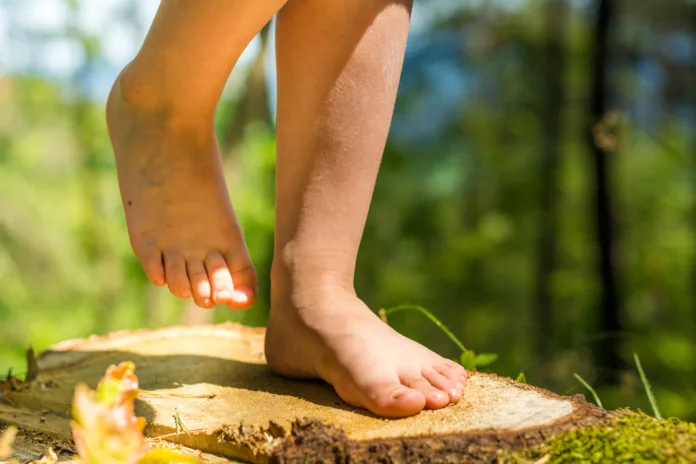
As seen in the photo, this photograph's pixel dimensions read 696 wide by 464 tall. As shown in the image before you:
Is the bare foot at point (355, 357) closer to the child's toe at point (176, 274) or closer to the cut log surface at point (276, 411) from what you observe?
the cut log surface at point (276, 411)

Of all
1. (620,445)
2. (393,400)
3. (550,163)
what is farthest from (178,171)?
(550,163)

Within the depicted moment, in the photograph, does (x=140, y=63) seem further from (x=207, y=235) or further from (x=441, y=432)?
(x=441, y=432)

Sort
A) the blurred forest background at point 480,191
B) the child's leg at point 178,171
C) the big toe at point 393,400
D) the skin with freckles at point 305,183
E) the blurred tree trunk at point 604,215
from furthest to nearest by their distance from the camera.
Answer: the blurred forest background at point 480,191
the blurred tree trunk at point 604,215
the child's leg at point 178,171
the skin with freckles at point 305,183
the big toe at point 393,400

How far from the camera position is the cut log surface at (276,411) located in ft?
2.73

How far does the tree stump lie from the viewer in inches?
32.8

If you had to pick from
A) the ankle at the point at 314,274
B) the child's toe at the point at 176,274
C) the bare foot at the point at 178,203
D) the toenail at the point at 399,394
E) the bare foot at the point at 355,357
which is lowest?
the toenail at the point at 399,394

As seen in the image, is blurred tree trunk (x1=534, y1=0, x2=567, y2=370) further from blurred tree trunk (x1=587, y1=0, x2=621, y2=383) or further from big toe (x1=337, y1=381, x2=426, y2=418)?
big toe (x1=337, y1=381, x2=426, y2=418)

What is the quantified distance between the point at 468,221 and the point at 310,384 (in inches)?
168

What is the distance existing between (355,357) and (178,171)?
487 millimetres

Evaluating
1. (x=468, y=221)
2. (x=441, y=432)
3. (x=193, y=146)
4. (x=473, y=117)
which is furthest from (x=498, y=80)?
(x=441, y=432)

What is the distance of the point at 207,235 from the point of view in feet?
4.14

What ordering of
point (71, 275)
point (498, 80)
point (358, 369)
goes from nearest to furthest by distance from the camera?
point (358, 369) → point (71, 275) → point (498, 80)

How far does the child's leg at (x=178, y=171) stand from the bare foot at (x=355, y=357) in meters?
0.11

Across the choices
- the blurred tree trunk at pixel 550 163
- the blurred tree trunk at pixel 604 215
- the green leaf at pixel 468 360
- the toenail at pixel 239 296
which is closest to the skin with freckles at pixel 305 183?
the toenail at pixel 239 296
